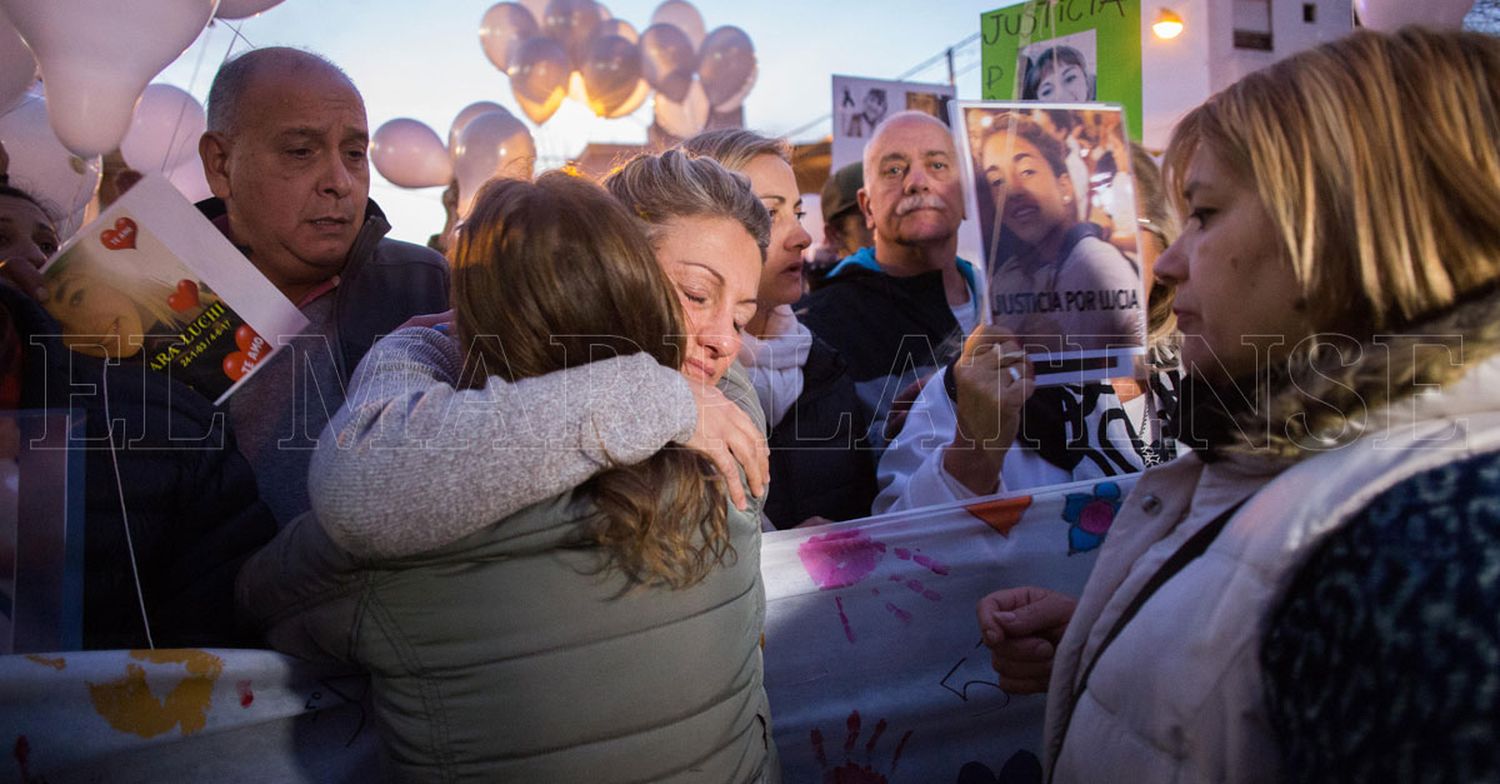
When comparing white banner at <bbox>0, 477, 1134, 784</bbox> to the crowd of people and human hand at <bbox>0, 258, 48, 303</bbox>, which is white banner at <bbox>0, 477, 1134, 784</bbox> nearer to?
the crowd of people

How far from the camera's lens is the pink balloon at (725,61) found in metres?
7.14

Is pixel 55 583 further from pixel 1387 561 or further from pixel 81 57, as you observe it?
pixel 1387 561

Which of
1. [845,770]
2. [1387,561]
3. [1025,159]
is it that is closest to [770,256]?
[1025,159]

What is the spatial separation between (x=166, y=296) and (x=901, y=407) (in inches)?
62.5

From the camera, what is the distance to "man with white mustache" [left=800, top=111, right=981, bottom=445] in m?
2.69

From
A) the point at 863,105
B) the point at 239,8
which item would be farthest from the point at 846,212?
the point at 239,8

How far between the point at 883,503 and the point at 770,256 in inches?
30.1

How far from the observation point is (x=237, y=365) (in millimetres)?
1461

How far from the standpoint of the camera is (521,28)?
658 cm

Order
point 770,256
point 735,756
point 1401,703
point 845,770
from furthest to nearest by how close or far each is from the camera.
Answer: point 770,256
point 845,770
point 735,756
point 1401,703

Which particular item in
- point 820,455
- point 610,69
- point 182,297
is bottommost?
point 820,455

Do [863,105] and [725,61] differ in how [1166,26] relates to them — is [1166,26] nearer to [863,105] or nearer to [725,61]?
[863,105]

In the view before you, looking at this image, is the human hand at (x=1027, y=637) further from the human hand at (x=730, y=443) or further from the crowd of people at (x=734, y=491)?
the human hand at (x=730, y=443)

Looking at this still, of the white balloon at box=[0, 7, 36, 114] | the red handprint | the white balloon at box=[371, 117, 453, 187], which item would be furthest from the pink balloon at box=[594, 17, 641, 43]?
the red handprint
